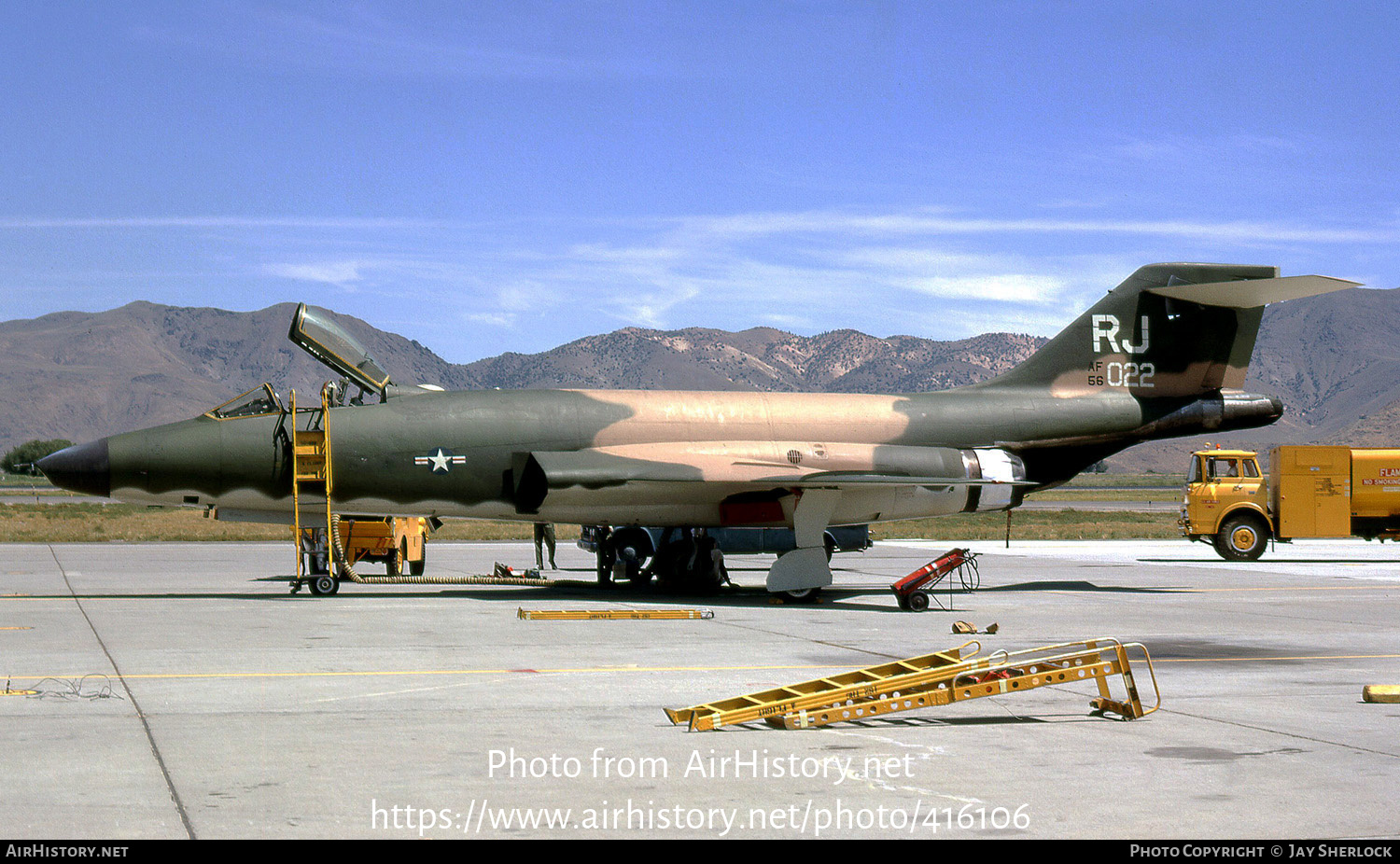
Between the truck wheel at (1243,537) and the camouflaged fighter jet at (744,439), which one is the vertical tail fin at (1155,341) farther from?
the truck wheel at (1243,537)

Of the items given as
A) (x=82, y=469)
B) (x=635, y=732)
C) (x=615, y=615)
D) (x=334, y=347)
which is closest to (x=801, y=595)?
(x=615, y=615)

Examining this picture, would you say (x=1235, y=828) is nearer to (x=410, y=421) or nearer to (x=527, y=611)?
(x=527, y=611)

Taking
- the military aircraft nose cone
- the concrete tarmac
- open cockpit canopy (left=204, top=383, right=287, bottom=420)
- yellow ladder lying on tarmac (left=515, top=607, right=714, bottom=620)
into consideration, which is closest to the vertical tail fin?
the concrete tarmac

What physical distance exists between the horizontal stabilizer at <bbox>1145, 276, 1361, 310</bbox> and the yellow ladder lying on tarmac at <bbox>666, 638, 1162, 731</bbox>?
13.5 metres

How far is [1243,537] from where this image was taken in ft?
97.2

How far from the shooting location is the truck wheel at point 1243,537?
29547 millimetres

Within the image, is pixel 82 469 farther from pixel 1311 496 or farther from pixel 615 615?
pixel 1311 496

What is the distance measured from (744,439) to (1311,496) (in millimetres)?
16028

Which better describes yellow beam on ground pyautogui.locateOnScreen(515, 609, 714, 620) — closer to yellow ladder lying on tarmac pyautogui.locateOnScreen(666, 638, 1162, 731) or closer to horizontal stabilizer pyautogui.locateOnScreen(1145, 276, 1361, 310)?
yellow ladder lying on tarmac pyautogui.locateOnScreen(666, 638, 1162, 731)

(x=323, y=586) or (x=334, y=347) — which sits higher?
(x=334, y=347)

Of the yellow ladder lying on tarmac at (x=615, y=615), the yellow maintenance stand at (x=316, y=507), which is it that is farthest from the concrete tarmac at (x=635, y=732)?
the yellow maintenance stand at (x=316, y=507)

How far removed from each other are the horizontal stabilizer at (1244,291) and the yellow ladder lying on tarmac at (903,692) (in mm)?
13503

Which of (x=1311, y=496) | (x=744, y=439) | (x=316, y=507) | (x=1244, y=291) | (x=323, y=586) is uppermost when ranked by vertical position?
(x=1244, y=291)

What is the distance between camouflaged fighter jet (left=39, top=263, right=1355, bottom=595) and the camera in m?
18.1
